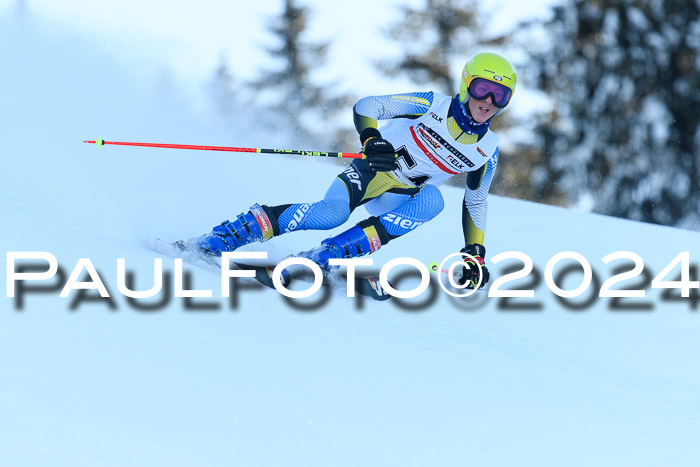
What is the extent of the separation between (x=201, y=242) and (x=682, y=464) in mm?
2435

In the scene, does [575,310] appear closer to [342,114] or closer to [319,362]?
[319,362]

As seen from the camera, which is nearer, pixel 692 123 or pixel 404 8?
pixel 692 123

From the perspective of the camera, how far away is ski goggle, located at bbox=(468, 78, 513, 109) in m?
4.07

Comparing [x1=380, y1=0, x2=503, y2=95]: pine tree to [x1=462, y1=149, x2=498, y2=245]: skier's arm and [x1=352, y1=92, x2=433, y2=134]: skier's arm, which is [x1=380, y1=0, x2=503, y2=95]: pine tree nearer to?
[x1=462, y1=149, x2=498, y2=245]: skier's arm

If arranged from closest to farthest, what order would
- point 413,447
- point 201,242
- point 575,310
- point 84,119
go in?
1. point 413,447
2. point 201,242
3. point 575,310
4. point 84,119

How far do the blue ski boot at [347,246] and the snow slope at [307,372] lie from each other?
0.29 metres

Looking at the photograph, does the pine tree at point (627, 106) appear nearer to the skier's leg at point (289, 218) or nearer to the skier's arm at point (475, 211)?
the skier's arm at point (475, 211)

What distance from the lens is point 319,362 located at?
8.95 feet

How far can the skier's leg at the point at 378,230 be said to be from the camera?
4293 mm

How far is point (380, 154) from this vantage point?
159 inches

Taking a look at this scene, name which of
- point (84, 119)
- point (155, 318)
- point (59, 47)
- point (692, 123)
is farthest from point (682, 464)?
point (692, 123)

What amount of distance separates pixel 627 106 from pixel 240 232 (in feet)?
49.6

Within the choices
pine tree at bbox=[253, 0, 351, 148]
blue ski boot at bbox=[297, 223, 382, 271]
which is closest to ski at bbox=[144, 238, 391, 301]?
blue ski boot at bbox=[297, 223, 382, 271]

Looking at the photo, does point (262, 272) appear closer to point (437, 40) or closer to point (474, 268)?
point (474, 268)
